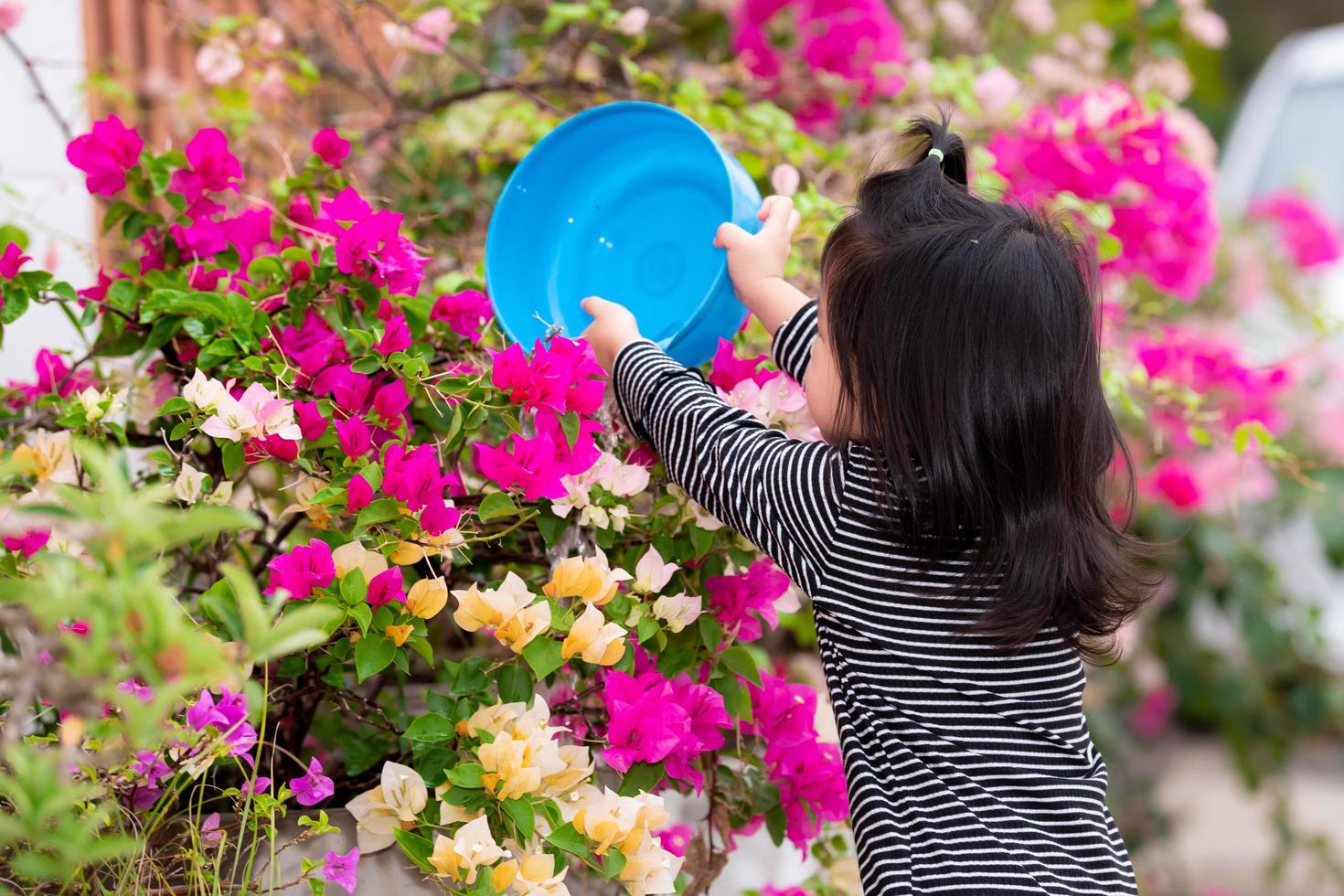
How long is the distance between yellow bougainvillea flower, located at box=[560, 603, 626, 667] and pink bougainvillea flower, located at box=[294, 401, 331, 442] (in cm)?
26

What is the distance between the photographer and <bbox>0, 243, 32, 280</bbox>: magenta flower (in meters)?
0.98

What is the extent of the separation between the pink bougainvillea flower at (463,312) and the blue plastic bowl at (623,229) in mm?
28

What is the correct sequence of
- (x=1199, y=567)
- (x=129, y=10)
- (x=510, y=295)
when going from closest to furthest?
(x=510, y=295) → (x=129, y=10) → (x=1199, y=567)

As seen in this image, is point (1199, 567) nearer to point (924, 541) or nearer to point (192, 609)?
point (924, 541)

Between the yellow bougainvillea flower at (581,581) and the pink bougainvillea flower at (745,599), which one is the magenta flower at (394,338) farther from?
the pink bougainvillea flower at (745,599)

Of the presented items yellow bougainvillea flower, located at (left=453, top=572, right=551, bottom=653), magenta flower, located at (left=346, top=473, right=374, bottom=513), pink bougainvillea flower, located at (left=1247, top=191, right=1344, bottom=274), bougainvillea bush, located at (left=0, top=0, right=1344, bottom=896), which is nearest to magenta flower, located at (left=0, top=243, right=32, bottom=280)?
bougainvillea bush, located at (left=0, top=0, right=1344, bottom=896)

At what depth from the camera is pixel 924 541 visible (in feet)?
3.10

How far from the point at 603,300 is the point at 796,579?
0.32 m

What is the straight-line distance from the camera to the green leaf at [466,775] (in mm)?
827

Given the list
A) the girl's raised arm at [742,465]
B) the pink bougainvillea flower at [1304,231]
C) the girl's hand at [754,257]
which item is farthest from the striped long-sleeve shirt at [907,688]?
the pink bougainvillea flower at [1304,231]

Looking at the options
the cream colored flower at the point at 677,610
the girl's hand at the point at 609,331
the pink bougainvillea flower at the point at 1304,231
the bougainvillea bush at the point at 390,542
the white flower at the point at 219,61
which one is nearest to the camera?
the bougainvillea bush at the point at 390,542

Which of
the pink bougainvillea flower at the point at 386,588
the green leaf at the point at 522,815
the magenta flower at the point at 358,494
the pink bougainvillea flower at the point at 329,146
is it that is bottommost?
the green leaf at the point at 522,815

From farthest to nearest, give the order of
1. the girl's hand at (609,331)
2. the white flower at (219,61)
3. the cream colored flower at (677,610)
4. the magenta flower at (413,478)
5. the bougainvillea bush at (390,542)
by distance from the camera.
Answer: the white flower at (219,61), the girl's hand at (609,331), the cream colored flower at (677,610), the magenta flower at (413,478), the bougainvillea bush at (390,542)

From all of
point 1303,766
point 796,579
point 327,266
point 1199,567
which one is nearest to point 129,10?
point 327,266
